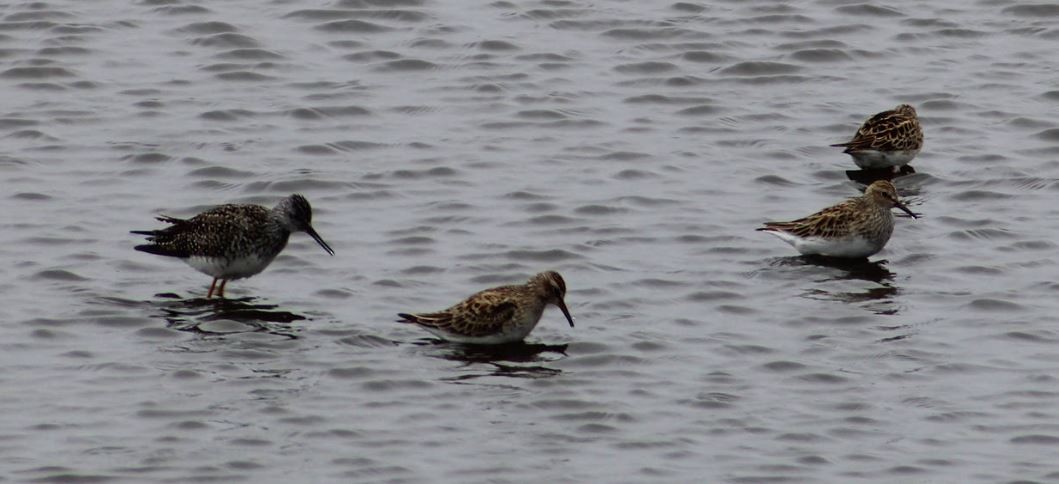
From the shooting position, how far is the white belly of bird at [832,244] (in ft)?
61.1

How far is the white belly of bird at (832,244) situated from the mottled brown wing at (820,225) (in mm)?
48

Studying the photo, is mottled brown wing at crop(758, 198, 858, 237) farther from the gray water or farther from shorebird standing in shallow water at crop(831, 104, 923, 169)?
shorebird standing in shallow water at crop(831, 104, 923, 169)

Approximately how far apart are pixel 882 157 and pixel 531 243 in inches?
168

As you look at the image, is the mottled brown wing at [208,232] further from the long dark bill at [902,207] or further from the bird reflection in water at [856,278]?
the long dark bill at [902,207]

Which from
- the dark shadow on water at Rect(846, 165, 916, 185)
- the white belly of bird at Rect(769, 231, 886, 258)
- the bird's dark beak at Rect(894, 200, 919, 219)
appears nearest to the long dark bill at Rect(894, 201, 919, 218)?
the bird's dark beak at Rect(894, 200, 919, 219)

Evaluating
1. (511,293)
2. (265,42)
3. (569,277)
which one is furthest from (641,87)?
(511,293)

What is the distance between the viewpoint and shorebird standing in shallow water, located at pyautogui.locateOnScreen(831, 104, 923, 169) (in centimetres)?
2119

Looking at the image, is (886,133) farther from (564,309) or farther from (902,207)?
(564,309)

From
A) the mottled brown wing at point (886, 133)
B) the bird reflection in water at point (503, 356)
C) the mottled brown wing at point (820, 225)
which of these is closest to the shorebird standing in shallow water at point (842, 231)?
the mottled brown wing at point (820, 225)

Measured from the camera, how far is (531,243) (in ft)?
62.7

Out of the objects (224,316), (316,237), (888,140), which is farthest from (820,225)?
(224,316)

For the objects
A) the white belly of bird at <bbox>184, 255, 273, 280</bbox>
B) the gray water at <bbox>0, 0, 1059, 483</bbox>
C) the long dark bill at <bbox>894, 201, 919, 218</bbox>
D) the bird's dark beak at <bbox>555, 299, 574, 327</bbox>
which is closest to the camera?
the gray water at <bbox>0, 0, 1059, 483</bbox>

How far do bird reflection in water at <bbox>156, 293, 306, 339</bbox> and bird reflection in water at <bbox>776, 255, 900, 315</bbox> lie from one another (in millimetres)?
4510

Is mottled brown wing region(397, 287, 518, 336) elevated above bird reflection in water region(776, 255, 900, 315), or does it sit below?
above
